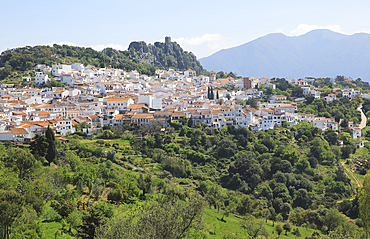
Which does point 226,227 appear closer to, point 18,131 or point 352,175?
point 352,175

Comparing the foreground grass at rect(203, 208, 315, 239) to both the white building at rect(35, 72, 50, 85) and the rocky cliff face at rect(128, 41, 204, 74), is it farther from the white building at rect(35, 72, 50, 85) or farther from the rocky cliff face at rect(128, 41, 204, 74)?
the rocky cliff face at rect(128, 41, 204, 74)

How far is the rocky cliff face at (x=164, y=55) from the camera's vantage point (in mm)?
126825

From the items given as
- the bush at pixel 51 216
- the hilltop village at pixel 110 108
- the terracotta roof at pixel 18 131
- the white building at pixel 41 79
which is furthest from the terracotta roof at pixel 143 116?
the white building at pixel 41 79

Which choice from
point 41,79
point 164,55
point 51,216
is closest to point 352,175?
point 51,216

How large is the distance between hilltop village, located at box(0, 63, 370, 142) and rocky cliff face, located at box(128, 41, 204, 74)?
45.8 meters

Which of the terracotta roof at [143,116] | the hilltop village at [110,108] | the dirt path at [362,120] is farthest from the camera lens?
the dirt path at [362,120]

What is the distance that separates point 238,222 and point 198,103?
3383cm

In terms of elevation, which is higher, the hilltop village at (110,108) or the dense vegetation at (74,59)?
the dense vegetation at (74,59)

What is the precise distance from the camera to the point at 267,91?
87688 mm

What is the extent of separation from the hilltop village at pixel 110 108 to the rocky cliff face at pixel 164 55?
45791 millimetres

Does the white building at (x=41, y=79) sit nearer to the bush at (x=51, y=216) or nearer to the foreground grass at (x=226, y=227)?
the foreground grass at (x=226, y=227)

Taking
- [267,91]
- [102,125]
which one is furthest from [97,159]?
[267,91]

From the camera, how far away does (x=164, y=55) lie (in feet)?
438

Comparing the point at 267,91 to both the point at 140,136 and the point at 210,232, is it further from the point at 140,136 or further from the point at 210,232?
the point at 210,232
